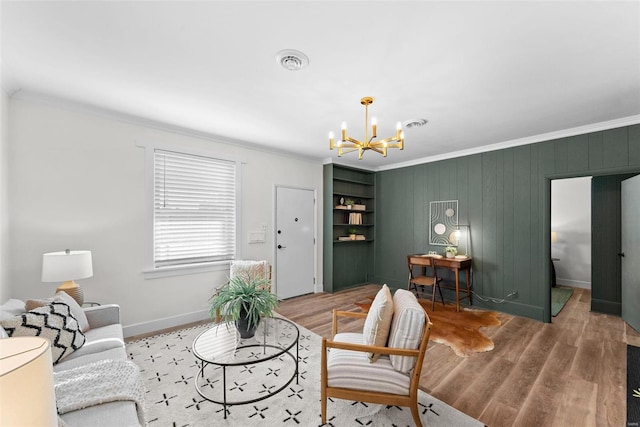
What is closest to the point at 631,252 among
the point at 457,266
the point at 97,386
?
the point at 457,266

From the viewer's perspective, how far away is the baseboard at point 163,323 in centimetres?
322

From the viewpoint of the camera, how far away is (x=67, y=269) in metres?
2.48

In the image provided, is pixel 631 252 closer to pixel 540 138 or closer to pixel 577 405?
pixel 540 138

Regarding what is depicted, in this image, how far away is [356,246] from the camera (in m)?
5.85

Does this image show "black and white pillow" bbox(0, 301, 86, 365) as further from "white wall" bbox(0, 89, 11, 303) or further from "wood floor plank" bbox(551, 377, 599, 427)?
"wood floor plank" bbox(551, 377, 599, 427)

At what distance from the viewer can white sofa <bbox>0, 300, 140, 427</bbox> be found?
1337 millimetres

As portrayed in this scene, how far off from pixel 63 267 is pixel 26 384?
2.51 meters

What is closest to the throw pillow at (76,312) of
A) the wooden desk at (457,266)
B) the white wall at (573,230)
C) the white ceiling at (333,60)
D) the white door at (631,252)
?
the white ceiling at (333,60)

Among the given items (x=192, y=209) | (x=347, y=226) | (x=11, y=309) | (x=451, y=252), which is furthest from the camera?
(x=347, y=226)

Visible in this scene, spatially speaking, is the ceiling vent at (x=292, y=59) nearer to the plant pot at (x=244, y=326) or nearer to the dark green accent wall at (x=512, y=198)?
the plant pot at (x=244, y=326)

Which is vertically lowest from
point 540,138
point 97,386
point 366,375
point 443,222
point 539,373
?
point 539,373

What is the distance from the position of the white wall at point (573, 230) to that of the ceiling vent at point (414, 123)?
4442mm

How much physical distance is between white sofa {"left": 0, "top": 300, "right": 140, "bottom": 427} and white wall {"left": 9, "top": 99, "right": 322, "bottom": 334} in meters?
0.69

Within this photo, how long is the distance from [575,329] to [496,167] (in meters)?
2.40
